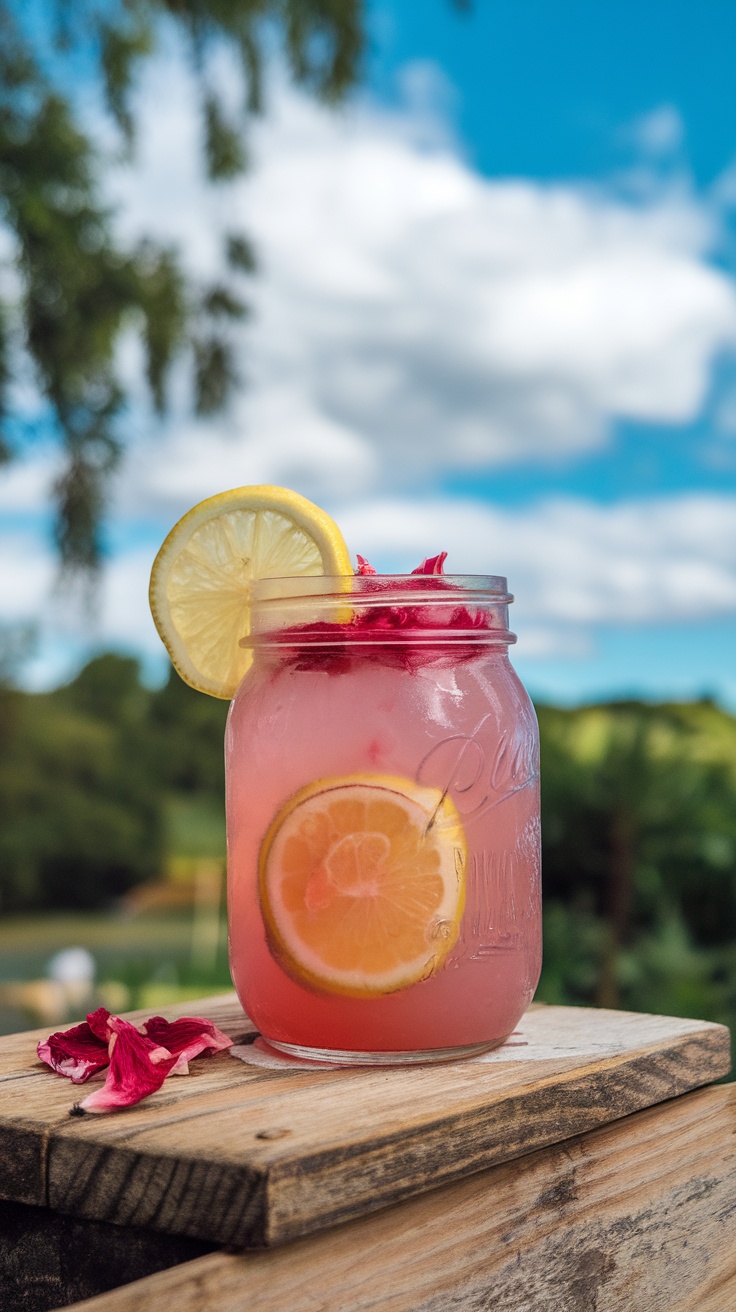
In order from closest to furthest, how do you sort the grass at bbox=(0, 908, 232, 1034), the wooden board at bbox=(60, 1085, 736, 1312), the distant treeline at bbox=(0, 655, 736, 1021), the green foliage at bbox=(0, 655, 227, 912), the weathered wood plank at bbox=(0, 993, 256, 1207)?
1. the wooden board at bbox=(60, 1085, 736, 1312)
2. the weathered wood plank at bbox=(0, 993, 256, 1207)
3. the distant treeline at bbox=(0, 655, 736, 1021)
4. the grass at bbox=(0, 908, 232, 1034)
5. the green foliage at bbox=(0, 655, 227, 912)

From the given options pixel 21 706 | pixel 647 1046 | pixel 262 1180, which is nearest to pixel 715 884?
pixel 647 1046

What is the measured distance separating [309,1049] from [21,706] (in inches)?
154

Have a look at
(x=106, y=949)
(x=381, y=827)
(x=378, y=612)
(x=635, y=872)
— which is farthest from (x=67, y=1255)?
(x=106, y=949)

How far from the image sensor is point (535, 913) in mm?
1013

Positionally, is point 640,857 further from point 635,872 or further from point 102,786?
point 102,786

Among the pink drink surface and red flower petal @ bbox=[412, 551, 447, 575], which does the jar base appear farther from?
red flower petal @ bbox=[412, 551, 447, 575]

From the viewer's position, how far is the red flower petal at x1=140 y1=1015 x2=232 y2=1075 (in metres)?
0.97

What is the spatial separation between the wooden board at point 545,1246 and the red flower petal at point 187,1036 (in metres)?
0.25

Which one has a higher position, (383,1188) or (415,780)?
(415,780)

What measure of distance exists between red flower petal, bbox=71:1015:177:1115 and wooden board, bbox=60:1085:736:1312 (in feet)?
0.57

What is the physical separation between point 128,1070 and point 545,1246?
30 cm

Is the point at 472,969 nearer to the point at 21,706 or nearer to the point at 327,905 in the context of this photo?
the point at 327,905

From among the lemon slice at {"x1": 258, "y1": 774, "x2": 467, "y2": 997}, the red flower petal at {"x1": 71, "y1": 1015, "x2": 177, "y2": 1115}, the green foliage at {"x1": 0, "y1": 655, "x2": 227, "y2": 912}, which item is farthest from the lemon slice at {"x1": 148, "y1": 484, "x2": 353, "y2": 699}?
the green foliage at {"x1": 0, "y1": 655, "x2": 227, "y2": 912}

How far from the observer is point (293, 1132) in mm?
739
